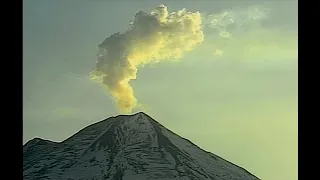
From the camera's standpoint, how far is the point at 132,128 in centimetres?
489

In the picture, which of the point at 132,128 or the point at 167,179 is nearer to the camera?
the point at 167,179
